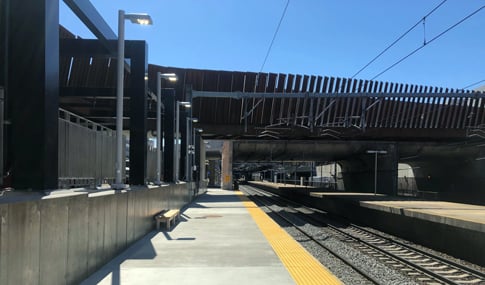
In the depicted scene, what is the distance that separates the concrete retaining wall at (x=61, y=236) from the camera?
4.98 meters

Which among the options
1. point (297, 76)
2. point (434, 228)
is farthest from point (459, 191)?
point (434, 228)

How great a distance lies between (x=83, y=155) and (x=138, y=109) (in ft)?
8.87

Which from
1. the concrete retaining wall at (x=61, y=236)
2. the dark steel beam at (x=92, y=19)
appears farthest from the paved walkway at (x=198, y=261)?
the dark steel beam at (x=92, y=19)

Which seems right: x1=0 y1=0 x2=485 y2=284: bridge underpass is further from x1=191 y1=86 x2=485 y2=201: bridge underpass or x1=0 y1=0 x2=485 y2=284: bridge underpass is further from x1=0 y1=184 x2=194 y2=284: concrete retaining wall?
x1=191 y1=86 x2=485 y2=201: bridge underpass

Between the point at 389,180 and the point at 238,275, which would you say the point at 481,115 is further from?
the point at 238,275

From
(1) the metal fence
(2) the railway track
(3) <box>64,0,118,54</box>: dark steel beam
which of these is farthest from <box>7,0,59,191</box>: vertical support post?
(2) the railway track

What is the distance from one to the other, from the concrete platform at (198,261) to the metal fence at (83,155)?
7.37ft

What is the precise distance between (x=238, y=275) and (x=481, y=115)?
135 ft

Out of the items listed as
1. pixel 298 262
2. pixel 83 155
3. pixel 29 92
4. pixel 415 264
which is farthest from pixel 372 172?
pixel 29 92

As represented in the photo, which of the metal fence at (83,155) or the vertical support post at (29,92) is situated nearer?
the vertical support post at (29,92)

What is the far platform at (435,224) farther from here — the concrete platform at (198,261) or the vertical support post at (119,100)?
the vertical support post at (119,100)

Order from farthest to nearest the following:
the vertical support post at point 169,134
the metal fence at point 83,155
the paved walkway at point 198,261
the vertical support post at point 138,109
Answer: the vertical support post at point 169,134 < the vertical support post at point 138,109 < the metal fence at point 83,155 < the paved walkway at point 198,261

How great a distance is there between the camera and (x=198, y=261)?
9.64m

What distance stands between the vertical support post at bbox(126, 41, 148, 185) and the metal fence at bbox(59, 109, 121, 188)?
91 cm
